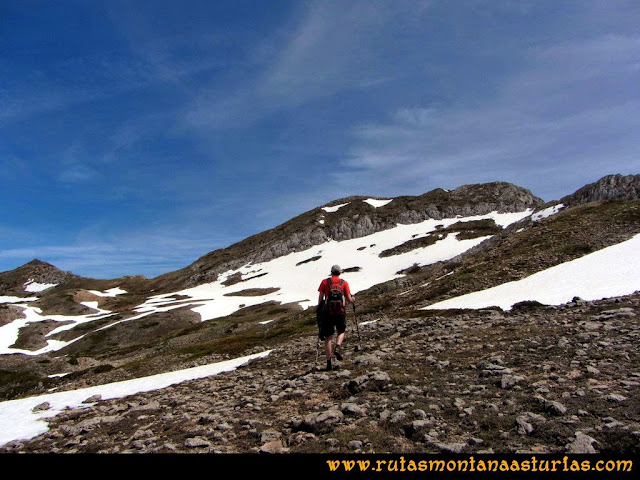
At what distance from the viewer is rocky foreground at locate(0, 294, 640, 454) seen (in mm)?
7699

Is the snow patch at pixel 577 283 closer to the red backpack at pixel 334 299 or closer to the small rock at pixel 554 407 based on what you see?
the red backpack at pixel 334 299

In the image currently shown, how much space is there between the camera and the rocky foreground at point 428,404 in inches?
303

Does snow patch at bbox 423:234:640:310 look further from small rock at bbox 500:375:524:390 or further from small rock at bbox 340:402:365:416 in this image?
small rock at bbox 340:402:365:416

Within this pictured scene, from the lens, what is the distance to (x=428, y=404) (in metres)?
9.79

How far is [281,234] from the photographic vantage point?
7057 inches

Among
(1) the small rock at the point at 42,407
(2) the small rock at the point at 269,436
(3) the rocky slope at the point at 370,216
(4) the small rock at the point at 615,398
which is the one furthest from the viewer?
(3) the rocky slope at the point at 370,216

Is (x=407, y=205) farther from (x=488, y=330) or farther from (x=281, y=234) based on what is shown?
(x=488, y=330)

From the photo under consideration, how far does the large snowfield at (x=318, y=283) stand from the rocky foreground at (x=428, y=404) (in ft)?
19.5

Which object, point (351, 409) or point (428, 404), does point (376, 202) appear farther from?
point (351, 409)

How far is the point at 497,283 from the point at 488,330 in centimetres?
2098

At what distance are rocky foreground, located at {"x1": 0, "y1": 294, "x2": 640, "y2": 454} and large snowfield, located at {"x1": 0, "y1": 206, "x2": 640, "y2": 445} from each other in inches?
234

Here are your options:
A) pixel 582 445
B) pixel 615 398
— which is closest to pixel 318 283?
pixel 615 398
